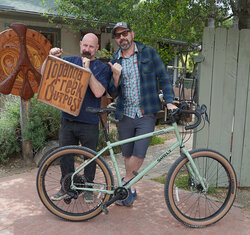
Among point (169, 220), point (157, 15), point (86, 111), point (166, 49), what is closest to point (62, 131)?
point (86, 111)

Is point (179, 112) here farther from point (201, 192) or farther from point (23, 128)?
point (23, 128)

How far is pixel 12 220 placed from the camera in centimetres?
313

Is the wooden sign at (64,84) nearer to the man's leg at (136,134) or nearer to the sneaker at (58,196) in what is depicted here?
the man's leg at (136,134)

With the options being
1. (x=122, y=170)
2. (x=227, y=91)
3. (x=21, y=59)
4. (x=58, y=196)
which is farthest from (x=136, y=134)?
(x=21, y=59)

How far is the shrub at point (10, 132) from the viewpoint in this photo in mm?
4879

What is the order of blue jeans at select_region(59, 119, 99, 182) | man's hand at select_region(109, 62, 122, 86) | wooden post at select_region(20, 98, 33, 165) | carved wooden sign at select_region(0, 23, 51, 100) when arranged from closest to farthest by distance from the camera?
man's hand at select_region(109, 62, 122, 86) < blue jeans at select_region(59, 119, 99, 182) < carved wooden sign at select_region(0, 23, 51, 100) < wooden post at select_region(20, 98, 33, 165)

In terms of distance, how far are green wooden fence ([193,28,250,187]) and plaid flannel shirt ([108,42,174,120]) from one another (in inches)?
30.8

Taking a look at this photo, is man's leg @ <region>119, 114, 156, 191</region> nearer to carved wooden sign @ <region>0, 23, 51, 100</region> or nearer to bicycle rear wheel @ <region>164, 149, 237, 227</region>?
bicycle rear wheel @ <region>164, 149, 237, 227</region>

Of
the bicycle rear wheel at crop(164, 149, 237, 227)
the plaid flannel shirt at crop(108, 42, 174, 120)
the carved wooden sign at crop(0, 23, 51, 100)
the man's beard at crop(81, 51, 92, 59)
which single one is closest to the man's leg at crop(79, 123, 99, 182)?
the plaid flannel shirt at crop(108, 42, 174, 120)

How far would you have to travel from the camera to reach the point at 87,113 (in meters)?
3.29

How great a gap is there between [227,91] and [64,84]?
209 cm

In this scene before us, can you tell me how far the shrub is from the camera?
488cm

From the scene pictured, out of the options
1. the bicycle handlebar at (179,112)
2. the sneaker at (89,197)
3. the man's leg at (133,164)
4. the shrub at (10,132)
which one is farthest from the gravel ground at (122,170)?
the bicycle handlebar at (179,112)

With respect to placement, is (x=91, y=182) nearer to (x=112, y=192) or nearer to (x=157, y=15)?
(x=112, y=192)
